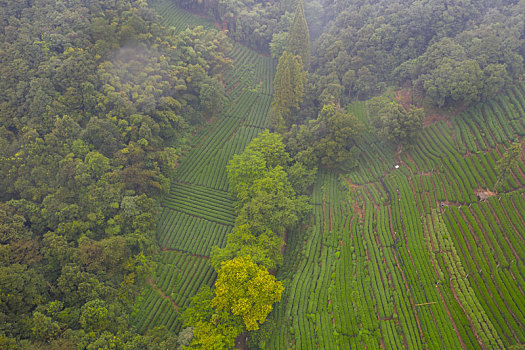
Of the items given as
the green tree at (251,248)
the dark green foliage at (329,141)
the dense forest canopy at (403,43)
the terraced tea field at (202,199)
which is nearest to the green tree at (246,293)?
the green tree at (251,248)

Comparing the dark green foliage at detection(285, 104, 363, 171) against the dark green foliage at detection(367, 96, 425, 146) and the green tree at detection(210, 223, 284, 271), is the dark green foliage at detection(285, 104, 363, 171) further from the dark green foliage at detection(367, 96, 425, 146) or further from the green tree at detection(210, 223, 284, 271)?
the green tree at detection(210, 223, 284, 271)

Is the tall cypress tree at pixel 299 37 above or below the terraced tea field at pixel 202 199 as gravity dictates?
above

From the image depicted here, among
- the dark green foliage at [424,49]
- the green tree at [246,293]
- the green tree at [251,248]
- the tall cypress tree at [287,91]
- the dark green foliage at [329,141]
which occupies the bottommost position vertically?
the green tree at [246,293]

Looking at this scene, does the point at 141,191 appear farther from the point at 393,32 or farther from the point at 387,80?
the point at 393,32

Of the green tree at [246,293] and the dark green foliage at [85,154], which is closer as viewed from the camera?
the dark green foliage at [85,154]

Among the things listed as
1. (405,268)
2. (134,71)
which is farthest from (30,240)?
(405,268)

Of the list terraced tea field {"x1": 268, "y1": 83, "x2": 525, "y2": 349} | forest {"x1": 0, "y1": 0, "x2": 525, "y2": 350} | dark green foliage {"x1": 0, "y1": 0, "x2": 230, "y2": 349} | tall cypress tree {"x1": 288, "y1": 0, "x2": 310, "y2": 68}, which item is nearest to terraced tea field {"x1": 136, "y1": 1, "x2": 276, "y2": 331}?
forest {"x1": 0, "y1": 0, "x2": 525, "y2": 350}

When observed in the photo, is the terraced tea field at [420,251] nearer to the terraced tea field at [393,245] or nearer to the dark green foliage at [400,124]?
the terraced tea field at [393,245]

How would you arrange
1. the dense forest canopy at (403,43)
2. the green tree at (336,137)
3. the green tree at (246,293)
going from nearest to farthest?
1. the green tree at (246,293)
2. the dense forest canopy at (403,43)
3. the green tree at (336,137)
